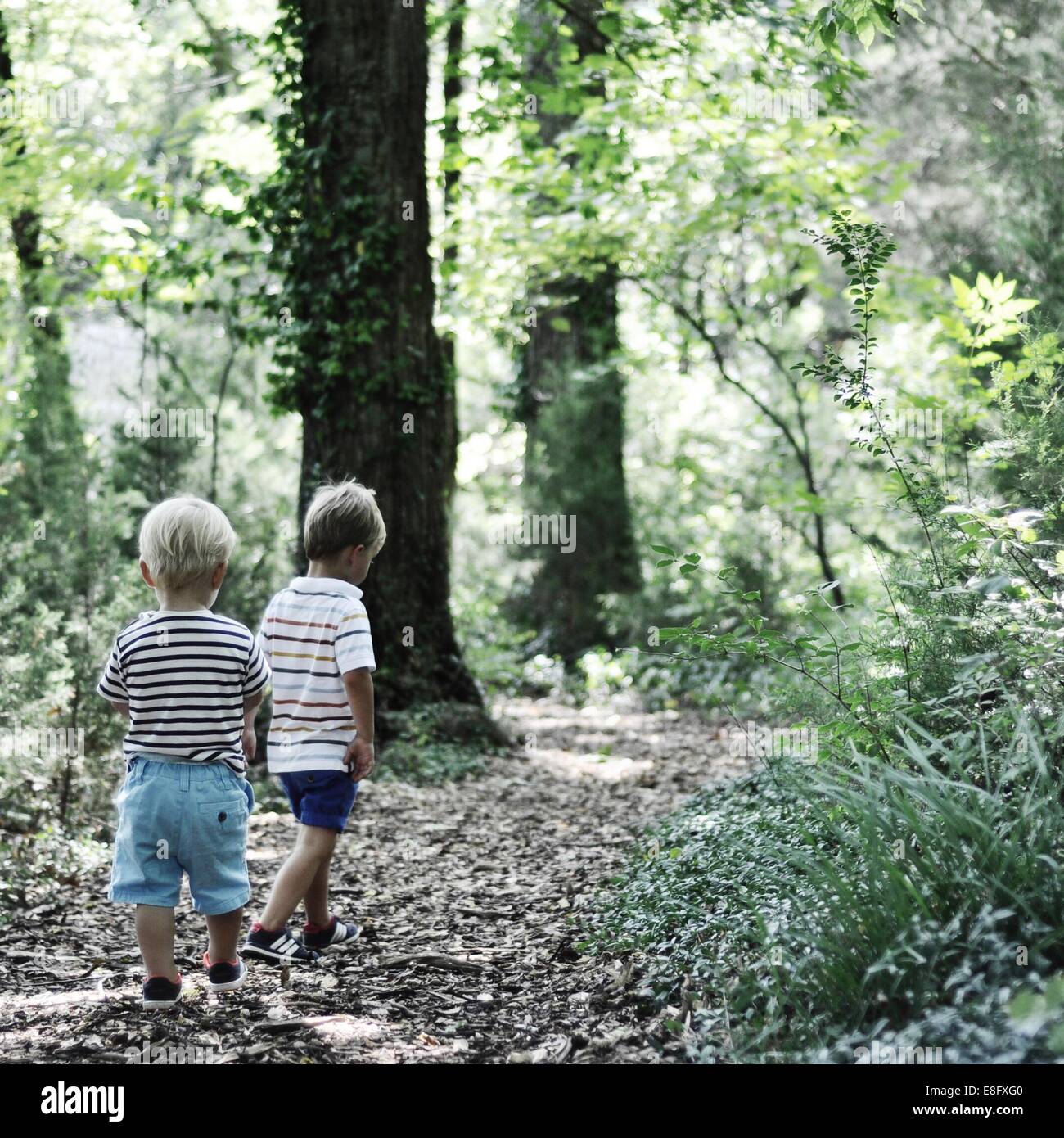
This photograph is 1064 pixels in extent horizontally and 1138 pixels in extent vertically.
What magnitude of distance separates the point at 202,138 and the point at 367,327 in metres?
5.03

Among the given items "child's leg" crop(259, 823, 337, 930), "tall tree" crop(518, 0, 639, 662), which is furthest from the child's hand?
"tall tree" crop(518, 0, 639, 662)

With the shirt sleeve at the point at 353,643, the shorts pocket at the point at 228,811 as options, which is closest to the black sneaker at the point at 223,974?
the shorts pocket at the point at 228,811

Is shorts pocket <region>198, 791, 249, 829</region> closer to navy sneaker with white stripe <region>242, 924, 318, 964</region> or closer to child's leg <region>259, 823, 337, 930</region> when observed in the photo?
child's leg <region>259, 823, 337, 930</region>

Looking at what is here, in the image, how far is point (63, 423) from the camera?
827 cm

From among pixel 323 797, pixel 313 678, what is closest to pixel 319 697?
pixel 313 678

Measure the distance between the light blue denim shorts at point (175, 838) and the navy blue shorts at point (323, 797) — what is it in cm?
45

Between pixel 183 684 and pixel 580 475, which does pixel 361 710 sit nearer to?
pixel 183 684

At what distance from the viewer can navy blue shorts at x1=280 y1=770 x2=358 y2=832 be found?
12.3ft

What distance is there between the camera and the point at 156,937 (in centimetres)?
320

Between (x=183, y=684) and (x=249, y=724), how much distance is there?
1.02 feet

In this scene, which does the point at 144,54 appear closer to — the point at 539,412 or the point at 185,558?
the point at 539,412

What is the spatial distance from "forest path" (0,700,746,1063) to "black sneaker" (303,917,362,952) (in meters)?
0.06

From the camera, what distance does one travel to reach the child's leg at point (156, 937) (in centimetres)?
320
